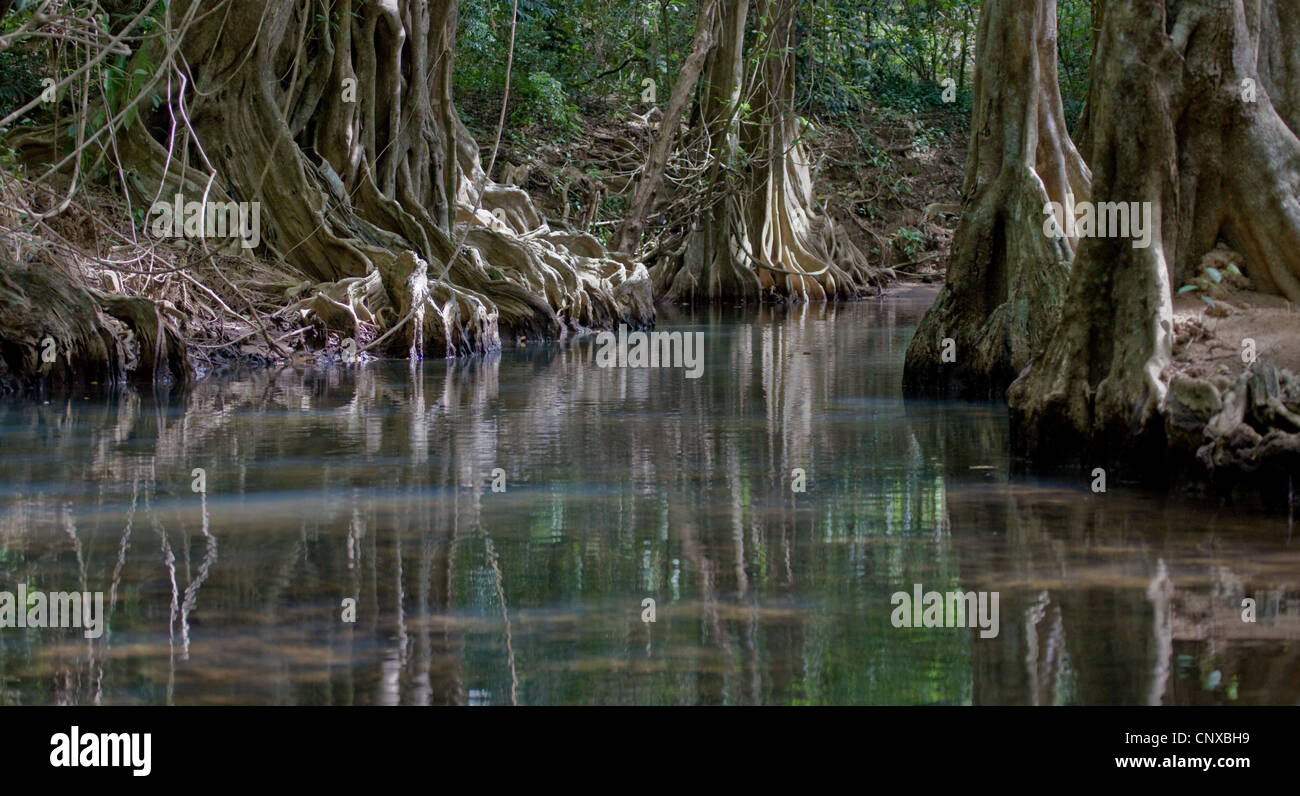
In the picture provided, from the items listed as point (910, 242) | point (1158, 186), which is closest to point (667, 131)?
point (910, 242)

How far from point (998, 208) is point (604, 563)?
5885 millimetres

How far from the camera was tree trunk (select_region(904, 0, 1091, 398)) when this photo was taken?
1050 cm

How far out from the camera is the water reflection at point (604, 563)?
4336 mm

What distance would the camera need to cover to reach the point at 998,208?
1076 cm

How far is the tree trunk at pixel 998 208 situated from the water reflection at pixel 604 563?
2.47ft

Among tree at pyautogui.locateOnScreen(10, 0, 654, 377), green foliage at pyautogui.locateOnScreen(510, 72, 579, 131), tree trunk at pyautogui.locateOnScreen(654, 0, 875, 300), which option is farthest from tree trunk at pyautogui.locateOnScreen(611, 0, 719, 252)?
green foliage at pyautogui.locateOnScreen(510, 72, 579, 131)

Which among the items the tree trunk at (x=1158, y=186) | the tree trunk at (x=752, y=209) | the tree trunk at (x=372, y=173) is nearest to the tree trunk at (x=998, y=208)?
the tree trunk at (x=1158, y=186)

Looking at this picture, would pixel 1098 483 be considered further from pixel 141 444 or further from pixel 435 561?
pixel 141 444

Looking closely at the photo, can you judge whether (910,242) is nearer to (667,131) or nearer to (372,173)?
(667,131)

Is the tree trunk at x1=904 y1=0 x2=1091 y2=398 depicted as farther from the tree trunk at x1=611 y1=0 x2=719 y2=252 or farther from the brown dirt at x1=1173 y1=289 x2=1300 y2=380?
the tree trunk at x1=611 y1=0 x2=719 y2=252

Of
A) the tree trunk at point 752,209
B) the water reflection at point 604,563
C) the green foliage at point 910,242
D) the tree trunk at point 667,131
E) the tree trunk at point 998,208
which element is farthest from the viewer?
the green foliage at point 910,242

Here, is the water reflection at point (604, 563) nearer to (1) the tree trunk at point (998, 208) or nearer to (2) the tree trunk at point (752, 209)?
(1) the tree trunk at point (998, 208)

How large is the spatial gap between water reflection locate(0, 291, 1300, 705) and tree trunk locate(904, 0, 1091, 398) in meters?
0.75

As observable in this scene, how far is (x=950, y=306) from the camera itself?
11.0m
